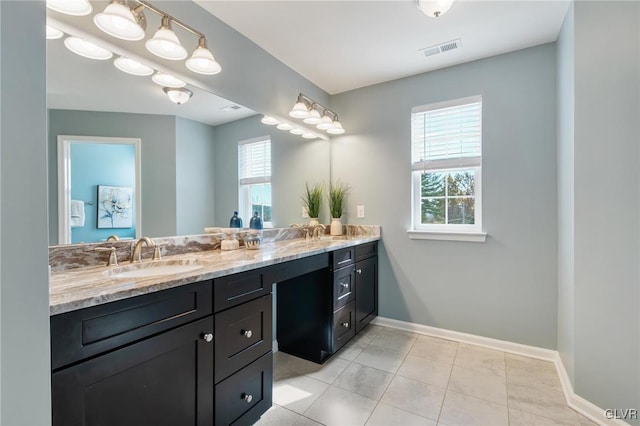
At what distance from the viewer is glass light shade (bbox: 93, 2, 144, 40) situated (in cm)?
129

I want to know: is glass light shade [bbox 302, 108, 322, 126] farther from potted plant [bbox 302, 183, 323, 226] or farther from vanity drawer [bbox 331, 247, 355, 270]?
vanity drawer [bbox 331, 247, 355, 270]

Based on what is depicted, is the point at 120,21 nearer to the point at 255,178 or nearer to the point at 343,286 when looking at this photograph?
the point at 255,178

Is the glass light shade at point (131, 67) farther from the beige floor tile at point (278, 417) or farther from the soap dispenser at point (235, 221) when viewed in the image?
the beige floor tile at point (278, 417)

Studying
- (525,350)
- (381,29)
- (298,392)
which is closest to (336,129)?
(381,29)

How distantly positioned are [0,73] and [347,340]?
2422mm

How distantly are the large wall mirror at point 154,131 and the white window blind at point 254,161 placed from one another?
48 mm

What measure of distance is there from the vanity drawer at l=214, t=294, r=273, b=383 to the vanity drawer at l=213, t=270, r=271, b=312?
31mm

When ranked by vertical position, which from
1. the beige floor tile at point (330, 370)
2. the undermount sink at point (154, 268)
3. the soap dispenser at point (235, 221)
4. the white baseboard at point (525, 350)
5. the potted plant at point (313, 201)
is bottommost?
the beige floor tile at point (330, 370)

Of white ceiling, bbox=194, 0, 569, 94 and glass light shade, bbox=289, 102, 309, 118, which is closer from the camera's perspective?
white ceiling, bbox=194, 0, 569, 94

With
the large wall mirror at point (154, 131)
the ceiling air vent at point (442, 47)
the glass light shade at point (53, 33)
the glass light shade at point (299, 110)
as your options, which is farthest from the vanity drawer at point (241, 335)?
the ceiling air vent at point (442, 47)

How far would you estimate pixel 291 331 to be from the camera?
235 cm

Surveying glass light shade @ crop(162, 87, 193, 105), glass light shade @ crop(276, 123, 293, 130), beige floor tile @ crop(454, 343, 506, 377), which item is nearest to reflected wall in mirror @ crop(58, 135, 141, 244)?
glass light shade @ crop(162, 87, 193, 105)

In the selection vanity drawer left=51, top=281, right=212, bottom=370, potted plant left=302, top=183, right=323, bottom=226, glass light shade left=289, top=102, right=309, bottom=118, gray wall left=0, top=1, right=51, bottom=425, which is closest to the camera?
gray wall left=0, top=1, right=51, bottom=425

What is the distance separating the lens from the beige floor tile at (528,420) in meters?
1.59
